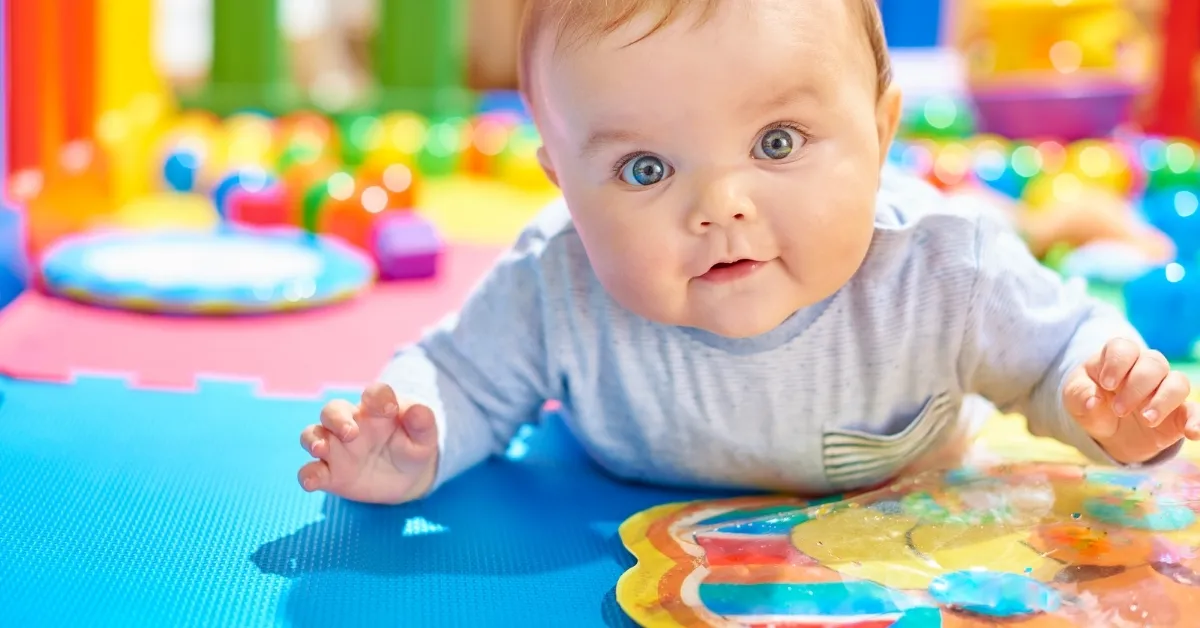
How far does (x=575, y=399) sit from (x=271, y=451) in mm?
264

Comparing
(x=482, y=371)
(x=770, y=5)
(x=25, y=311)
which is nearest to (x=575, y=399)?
(x=482, y=371)

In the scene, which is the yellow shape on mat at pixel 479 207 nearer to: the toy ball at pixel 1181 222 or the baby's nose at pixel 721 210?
the toy ball at pixel 1181 222

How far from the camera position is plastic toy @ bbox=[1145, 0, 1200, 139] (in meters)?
2.83

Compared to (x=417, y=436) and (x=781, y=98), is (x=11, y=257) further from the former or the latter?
(x=781, y=98)

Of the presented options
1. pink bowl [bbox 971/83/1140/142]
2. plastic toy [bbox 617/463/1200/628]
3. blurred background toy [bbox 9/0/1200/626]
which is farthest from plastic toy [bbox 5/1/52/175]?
pink bowl [bbox 971/83/1140/142]

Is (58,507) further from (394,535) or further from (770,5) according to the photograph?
(770,5)

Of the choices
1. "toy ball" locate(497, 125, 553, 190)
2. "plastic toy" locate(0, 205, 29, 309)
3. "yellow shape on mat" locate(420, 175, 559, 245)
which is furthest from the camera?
→ "toy ball" locate(497, 125, 553, 190)

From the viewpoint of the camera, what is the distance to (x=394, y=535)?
35.4 inches

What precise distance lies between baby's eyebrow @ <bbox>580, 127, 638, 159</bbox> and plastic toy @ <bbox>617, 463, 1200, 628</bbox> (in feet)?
0.87

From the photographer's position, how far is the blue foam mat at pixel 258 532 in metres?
0.77

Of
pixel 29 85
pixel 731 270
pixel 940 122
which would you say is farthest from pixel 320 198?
pixel 940 122

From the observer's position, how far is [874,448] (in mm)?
970

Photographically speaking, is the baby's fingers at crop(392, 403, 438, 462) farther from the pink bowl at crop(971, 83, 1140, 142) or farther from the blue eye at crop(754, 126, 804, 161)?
the pink bowl at crop(971, 83, 1140, 142)

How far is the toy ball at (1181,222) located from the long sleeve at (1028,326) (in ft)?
3.39
